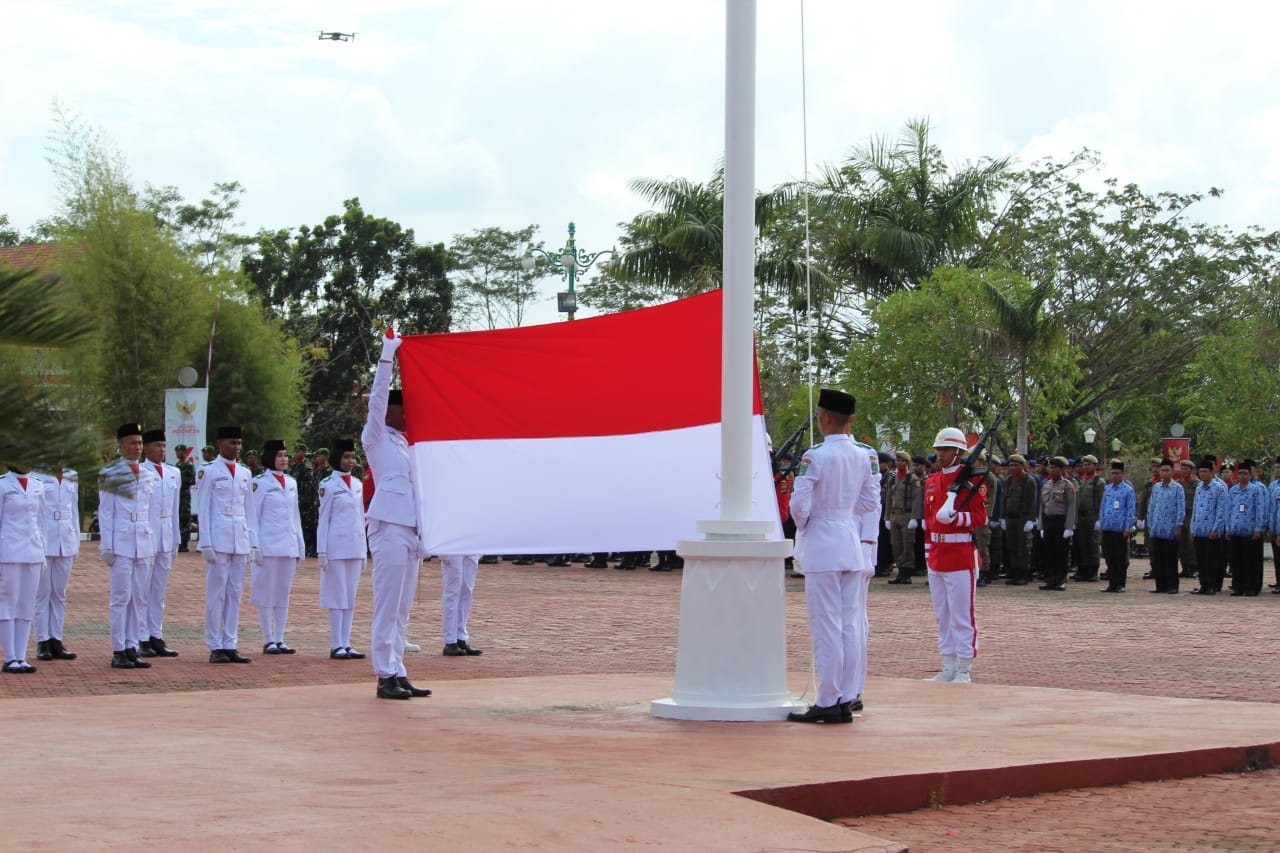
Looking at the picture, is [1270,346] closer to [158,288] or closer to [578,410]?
[158,288]

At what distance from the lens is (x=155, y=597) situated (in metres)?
13.5

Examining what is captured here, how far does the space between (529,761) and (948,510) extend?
545 cm

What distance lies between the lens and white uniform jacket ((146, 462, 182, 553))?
13.2 m

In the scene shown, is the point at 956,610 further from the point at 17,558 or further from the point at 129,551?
the point at 17,558

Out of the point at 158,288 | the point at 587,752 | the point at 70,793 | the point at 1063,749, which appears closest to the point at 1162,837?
the point at 1063,749

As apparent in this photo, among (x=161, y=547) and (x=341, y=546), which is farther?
(x=341, y=546)

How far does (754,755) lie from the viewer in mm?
7520

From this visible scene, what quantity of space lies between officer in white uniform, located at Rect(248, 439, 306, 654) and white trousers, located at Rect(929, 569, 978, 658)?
19.7 feet

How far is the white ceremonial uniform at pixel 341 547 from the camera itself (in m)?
13.7

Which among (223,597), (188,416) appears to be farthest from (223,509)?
(188,416)

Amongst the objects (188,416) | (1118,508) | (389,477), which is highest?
(188,416)

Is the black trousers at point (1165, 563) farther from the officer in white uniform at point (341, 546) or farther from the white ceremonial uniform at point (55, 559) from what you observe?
the white ceremonial uniform at point (55, 559)

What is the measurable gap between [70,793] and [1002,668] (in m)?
8.53

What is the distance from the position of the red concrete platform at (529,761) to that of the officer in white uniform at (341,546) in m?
3.05
